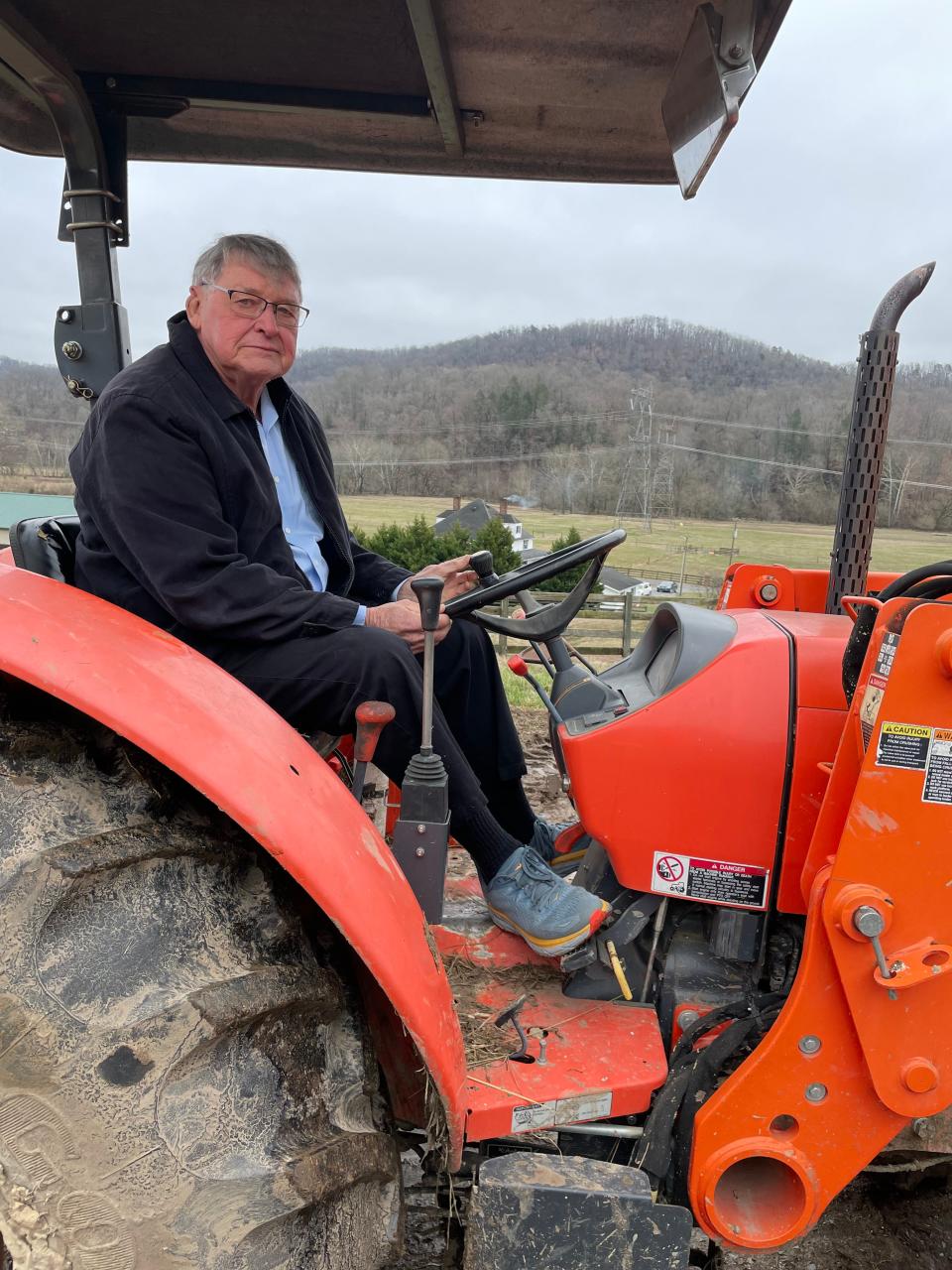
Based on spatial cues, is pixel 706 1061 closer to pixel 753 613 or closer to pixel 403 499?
pixel 753 613

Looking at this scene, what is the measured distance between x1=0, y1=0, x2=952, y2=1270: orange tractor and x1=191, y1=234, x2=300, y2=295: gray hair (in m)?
0.22

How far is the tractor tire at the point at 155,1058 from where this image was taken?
109 centimetres

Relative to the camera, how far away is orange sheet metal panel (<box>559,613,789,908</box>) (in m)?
1.58

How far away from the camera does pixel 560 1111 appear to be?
1.47m

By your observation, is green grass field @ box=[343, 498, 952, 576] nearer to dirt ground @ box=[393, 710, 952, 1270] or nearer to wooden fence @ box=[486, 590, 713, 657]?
wooden fence @ box=[486, 590, 713, 657]

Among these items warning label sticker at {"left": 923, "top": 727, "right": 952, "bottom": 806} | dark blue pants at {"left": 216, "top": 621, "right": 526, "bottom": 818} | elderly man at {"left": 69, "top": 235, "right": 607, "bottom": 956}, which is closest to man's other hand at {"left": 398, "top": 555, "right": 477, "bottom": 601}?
elderly man at {"left": 69, "top": 235, "right": 607, "bottom": 956}

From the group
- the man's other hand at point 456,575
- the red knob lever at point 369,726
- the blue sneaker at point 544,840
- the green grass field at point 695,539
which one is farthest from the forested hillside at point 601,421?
the red knob lever at point 369,726

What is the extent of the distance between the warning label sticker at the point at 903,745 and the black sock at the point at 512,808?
0.94 m

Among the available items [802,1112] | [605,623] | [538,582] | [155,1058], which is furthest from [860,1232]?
[605,623]

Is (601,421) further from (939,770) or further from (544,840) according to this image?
(939,770)

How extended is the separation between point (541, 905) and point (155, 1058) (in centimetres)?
76

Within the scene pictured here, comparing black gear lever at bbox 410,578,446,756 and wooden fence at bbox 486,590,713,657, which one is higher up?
black gear lever at bbox 410,578,446,756

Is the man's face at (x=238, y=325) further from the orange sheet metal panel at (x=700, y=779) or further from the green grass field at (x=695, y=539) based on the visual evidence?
the green grass field at (x=695, y=539)

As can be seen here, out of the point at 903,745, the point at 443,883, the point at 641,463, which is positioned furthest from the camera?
the point at 641,463
